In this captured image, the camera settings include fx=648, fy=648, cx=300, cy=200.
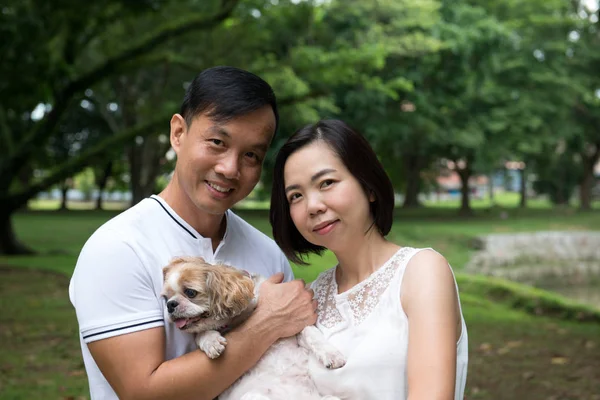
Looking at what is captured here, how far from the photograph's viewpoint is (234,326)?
237 centimetres

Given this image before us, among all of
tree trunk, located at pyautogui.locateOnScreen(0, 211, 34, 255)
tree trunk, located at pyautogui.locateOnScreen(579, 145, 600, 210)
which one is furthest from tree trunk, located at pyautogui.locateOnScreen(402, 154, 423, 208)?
tree trunk, located at pyautogui.locateOnScreen(0, 211, 34, 255)

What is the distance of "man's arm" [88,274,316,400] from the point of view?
2.20 metres

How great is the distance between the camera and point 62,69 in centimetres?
1286

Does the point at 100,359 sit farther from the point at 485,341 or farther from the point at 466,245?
the point at 466,245

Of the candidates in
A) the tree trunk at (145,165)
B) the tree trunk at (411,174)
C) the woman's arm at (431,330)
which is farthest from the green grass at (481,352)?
the tree trunk at (411,174)

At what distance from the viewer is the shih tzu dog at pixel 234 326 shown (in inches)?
86.8

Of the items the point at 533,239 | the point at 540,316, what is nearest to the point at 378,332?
the point at 540,316

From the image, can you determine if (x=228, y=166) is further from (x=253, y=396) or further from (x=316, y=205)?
(x=253, y=396)

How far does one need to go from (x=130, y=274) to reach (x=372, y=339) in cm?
88

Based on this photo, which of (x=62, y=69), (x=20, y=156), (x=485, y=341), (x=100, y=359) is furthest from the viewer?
(x=20, y=156)

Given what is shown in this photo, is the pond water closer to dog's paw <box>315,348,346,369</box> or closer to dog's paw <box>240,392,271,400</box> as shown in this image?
dog's paw <box>315,348,346,369</box>

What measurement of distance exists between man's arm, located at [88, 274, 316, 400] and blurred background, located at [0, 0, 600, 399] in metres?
4.27

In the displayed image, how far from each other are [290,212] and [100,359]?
2.91 feet

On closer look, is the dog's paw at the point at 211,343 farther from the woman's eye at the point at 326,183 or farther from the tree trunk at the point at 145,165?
the tree trunk at the point at 145,165
